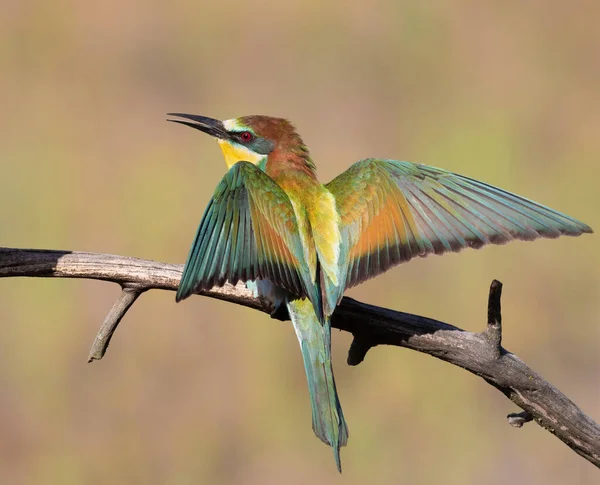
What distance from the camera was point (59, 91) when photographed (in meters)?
5.21

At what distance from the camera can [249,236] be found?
2549 mm

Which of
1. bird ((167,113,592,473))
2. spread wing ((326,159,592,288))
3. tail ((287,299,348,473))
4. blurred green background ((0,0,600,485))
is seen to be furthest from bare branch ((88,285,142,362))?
blurred green background ((0,0,600,485))

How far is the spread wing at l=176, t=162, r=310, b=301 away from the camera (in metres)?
2.42

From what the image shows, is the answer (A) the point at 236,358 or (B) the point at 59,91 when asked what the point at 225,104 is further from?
(A) the point at 236,358

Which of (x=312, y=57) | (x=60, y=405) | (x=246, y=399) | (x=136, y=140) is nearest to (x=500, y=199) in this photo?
(x=246, y=399)

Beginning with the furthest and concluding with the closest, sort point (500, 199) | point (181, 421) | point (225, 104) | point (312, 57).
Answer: point (312, 57)
point (225, 104)
point (181, 421)
point (500, 199)

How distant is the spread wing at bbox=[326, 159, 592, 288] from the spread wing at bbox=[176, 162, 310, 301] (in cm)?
16

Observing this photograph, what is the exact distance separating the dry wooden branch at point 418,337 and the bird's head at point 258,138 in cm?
56

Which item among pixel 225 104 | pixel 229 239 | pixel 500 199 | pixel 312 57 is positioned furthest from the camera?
pixel 312 57

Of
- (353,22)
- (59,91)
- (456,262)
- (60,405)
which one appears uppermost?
(353,22)

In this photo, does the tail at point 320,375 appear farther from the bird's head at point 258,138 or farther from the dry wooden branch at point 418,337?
the bird's head at point 258,138

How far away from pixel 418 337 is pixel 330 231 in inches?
13.9

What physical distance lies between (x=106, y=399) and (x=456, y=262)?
1.66 meters

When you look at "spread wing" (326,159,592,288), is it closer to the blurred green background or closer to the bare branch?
the bare branch
